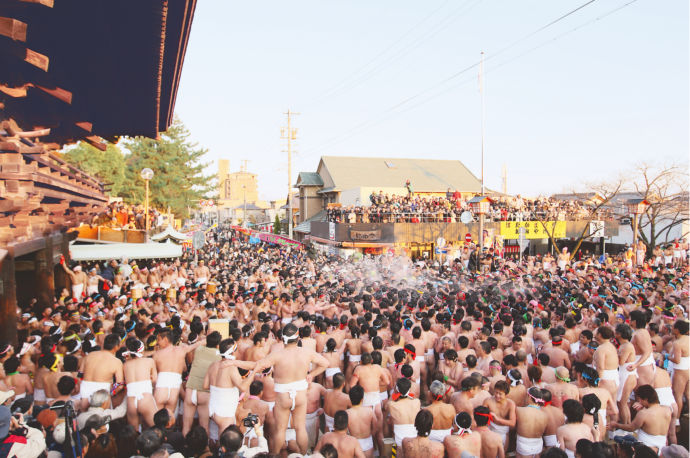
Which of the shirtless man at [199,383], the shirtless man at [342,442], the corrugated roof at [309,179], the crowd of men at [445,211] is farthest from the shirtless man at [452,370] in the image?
the corrugated roof at [309,179]

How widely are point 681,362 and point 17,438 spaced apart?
7611mm

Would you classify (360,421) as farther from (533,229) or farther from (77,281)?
(533,229)

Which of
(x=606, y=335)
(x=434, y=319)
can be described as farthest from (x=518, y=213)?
(x=606, y=335)

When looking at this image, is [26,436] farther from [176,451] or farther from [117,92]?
[117,92]

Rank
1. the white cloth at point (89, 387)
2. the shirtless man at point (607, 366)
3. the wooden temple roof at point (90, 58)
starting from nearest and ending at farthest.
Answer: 1. the wooden temple roof at point (90, 58)
2. the white cloth at point (89, 387)
3. the shirtless man at point (607, 366)

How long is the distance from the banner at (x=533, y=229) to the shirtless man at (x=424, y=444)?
24804 millimetres

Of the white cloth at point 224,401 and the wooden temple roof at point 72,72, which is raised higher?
the wooden temple roof at point 72,72

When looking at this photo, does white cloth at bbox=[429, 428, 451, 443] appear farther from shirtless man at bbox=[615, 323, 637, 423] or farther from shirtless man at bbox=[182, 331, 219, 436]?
shirtless man at bbox=[615, 323, 637, 423]

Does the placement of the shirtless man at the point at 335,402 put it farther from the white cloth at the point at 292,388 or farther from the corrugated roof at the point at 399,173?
the corrugated roof at the point at 399,173

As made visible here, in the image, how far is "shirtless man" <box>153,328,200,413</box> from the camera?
5.44m

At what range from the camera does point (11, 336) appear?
299 inches

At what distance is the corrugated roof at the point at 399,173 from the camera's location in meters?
38.0

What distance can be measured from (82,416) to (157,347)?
166cm

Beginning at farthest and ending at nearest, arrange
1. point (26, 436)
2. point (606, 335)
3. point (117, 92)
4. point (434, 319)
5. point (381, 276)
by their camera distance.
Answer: point (381, 276) < point (434, 319) < point (117, 92) < point (606, 335) < point (26, 436)
